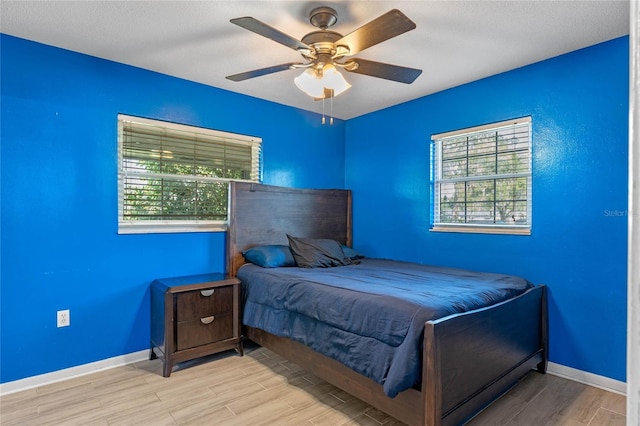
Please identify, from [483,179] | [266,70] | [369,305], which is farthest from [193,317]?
[483,179]

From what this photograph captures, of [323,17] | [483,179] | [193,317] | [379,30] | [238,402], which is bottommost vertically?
[238,402]

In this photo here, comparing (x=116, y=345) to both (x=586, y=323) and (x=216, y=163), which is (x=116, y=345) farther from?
(x=586, y=323)

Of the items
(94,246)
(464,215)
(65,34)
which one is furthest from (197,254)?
(464,215)

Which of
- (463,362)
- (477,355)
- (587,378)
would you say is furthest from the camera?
(587,378)

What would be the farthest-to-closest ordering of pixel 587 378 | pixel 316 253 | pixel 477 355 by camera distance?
1. pixel 316 253
2. pixel 587 378
3. pixel 477 355

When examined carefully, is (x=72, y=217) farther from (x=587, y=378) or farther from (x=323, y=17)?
(x=587, y=378)

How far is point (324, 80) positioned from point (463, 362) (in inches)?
73.2

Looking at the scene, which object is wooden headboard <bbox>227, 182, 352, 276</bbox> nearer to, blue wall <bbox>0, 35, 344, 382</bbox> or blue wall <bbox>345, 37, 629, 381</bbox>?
blue wall <bbox>0, 35, 344, 382</bbox>

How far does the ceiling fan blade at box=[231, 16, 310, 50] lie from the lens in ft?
5.79

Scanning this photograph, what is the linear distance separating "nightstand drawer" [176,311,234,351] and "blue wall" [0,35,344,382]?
51cm

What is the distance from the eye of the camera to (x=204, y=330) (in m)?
2.93

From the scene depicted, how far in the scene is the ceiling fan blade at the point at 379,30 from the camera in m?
1.71

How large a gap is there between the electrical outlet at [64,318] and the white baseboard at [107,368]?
34 centimetres

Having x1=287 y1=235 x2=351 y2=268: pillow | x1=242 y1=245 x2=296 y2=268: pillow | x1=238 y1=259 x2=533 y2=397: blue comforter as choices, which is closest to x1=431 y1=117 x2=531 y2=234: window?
x1=238 y1=259 x2=533 y2=397: blue comforter
